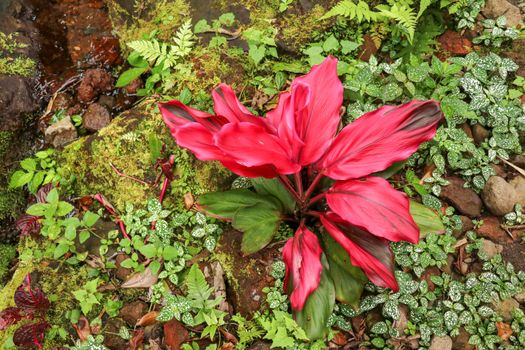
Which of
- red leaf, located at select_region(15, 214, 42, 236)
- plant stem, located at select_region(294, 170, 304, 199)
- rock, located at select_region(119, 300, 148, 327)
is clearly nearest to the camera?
plant stem, located at select_region(294, 170, 304, 199)

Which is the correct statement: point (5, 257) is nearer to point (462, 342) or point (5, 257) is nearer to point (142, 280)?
point (142, 280)

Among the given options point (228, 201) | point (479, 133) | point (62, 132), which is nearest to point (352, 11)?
point (479, 133)

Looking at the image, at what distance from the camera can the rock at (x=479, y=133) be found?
269cm

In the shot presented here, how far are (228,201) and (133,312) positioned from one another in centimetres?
83

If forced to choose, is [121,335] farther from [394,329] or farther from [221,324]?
[394,329]

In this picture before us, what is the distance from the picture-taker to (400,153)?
1.86 m

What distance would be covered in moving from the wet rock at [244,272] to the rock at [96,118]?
1366 millimetres

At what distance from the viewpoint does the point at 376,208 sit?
6.06ft

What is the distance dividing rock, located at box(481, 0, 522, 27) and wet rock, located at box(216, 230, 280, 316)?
2.29 m

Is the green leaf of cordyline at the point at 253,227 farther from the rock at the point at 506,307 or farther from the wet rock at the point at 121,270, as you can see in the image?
the rock at the point at 506,307

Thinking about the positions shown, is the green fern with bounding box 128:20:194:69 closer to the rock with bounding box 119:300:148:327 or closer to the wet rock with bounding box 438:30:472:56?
the rock with bounding box 119:300:148:327

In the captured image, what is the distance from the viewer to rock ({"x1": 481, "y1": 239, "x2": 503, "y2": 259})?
2.47m

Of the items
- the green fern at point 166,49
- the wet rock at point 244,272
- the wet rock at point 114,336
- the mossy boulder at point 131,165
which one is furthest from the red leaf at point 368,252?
the green fern at point 166,49

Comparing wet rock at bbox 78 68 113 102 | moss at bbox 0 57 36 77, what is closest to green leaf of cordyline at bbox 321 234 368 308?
wet rock at bbox 78 68 113 102
